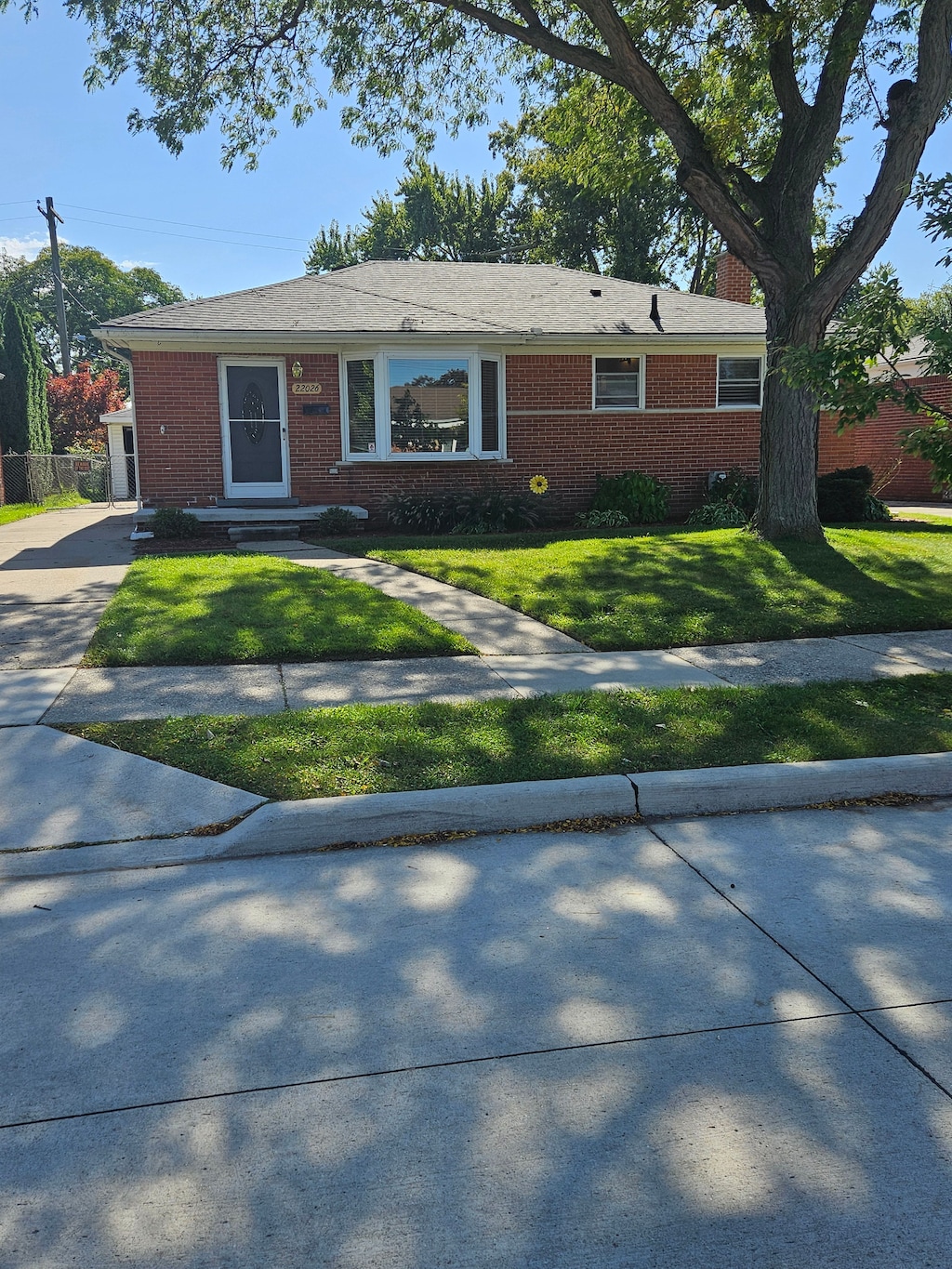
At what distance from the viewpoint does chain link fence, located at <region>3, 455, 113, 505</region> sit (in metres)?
25.7

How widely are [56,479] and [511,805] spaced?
29.3 m

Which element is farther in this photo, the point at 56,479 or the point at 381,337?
the point at 56,479

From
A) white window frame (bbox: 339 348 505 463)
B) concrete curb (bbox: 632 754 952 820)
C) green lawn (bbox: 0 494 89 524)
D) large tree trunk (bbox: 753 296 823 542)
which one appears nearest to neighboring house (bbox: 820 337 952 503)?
white window frame (bbox: 339 348 505 463)

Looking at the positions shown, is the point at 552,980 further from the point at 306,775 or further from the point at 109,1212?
the point at 306,775

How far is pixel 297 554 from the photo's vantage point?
40.5 ft

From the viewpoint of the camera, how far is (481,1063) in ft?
9.03

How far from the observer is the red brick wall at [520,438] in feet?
49.8

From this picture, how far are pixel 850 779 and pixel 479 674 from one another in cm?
277

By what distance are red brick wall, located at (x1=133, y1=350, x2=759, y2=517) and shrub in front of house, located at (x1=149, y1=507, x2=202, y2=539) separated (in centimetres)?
125

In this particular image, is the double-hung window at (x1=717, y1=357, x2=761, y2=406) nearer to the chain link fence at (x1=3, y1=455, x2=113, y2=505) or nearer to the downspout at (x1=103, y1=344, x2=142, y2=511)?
the downspout at (x1=103, y1=344, x2=142, y2=511)

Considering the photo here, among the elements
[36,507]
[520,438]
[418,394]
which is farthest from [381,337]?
[36,507]

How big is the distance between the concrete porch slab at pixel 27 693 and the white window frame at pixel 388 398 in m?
9.76

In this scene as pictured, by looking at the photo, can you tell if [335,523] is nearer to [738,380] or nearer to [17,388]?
[738,380]

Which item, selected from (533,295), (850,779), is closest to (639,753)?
(850,779)
